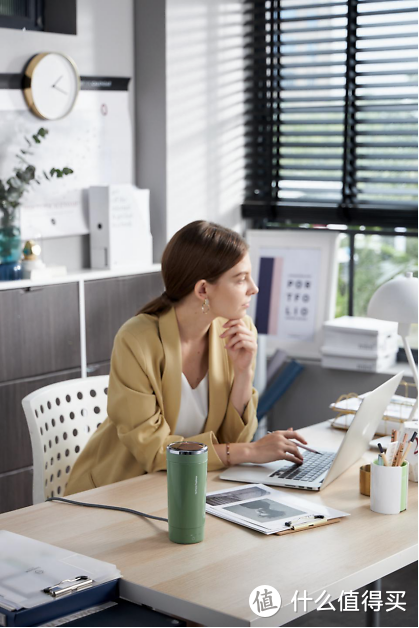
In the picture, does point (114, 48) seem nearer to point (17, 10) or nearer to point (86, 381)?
point (17, 10)

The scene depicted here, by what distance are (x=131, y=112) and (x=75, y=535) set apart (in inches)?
110

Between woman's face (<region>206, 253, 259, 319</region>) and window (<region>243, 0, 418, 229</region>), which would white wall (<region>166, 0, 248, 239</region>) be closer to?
window (<region>243, 0, 418, 229</region>)

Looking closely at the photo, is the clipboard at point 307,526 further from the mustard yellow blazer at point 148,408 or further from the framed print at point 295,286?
the framed print at point 295,286

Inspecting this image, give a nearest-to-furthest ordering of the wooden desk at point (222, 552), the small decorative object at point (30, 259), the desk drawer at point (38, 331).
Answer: the wooden desk at point (222, 552), the desk drawer at point (38, 331), the small decorative object at point (30, 259)

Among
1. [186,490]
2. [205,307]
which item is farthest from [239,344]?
[186,490]

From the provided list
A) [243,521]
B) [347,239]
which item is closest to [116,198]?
[347,239]

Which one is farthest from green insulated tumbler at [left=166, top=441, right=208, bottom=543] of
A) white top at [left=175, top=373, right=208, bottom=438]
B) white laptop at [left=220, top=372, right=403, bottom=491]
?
white top at [left=175, top=373, right=208, bottom=438]

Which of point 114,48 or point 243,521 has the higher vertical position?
point 114,48

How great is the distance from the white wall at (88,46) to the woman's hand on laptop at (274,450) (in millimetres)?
1926

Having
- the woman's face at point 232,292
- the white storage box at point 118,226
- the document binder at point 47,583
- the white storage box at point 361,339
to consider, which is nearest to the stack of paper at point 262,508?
the document binder at point 47,583

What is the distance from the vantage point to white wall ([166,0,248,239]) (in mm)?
4066

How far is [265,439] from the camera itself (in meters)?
2.26

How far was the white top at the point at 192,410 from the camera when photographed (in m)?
2.43

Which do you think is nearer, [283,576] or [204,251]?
[283,576]
